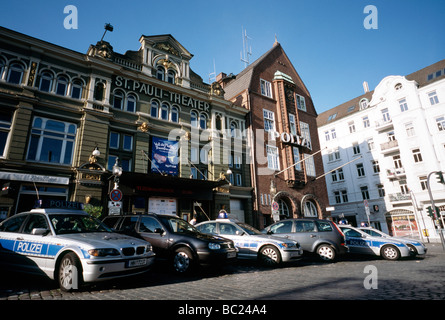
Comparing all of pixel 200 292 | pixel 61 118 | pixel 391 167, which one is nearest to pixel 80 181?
pixel 61 118

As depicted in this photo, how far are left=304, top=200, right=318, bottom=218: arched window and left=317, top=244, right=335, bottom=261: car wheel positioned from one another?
52.1ft

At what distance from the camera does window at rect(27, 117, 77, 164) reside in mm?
13898

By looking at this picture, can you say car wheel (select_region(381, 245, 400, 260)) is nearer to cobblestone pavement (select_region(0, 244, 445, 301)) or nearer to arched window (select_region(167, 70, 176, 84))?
cobblestone pavement (select_region(0, 244, 445, 301))

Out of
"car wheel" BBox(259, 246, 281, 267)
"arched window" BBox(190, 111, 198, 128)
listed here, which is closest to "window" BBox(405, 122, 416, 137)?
"arched window" BBox(190, 111, 198, 128)

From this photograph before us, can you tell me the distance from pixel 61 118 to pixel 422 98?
3836 centimetres

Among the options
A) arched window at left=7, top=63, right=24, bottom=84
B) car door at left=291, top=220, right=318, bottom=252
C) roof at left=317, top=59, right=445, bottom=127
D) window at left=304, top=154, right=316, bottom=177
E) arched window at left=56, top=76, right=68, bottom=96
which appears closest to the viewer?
car door at left=291, top=220, right=318, bottom=252

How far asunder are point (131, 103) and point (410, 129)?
32884mm

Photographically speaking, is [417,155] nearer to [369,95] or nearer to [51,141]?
[369,95]

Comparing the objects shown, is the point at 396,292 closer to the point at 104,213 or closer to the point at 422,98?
the point at 104,213

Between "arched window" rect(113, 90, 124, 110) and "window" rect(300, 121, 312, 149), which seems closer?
"arched window" rect(113, 90, 124, 110)

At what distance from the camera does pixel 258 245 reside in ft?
30.7

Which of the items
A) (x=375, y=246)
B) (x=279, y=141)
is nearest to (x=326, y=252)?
(x=375, y=246)

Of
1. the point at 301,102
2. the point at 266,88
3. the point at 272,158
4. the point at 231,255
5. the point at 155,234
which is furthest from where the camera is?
the point at 301,102

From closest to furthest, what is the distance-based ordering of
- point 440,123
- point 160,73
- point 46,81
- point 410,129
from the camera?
point 46,81, point 160,73, point 440,123, point 410,129
